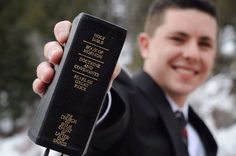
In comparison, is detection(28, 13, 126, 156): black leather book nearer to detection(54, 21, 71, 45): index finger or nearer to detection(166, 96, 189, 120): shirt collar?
detection(54, 21, 71, 45): index finger

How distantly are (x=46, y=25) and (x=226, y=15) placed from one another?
18.2 ft

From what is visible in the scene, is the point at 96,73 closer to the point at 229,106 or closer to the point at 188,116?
the point at 188,116

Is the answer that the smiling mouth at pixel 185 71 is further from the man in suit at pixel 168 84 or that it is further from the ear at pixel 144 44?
the ear at pixel 144 44

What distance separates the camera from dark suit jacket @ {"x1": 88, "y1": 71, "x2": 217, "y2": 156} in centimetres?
119

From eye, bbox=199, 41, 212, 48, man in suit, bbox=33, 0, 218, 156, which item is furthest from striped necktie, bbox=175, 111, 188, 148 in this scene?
eye, bbox=199, 41, 212, 48

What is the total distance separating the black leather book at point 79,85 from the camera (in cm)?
87

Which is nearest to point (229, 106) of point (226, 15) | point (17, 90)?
point (226, 15)

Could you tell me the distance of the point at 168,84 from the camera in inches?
62.5

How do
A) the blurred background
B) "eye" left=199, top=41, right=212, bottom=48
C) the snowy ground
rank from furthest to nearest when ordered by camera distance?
1. the blurred background
2. the snowy ground
3. "eye" left=199, top=41, right=212, bottom=48

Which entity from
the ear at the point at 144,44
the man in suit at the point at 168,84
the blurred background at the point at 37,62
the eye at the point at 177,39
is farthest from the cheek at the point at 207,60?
the blurred background at the point at 37,62

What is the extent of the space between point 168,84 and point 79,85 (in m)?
0.75

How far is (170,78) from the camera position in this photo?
62.4 inches

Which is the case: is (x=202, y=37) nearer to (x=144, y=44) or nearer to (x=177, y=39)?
(x=177, y=39)

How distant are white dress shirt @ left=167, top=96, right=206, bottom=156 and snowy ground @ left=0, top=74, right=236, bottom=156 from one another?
504 cm
